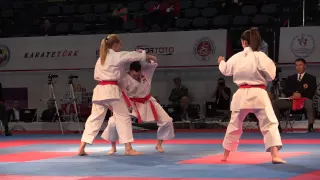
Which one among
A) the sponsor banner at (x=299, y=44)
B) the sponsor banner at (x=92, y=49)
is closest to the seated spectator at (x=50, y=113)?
the sponsor banner at (x=92, y=49)

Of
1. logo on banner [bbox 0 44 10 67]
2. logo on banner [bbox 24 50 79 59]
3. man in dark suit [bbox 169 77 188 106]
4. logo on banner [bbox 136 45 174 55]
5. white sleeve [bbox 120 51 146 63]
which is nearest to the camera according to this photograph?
white sleeve [bbox 120 51 146 63]

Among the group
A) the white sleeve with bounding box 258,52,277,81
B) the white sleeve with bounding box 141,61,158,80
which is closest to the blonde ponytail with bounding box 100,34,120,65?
the white sleeve with bounding box 141,61,158,80

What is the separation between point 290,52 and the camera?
1466 centimetres

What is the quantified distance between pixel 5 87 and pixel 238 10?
8.38 metres

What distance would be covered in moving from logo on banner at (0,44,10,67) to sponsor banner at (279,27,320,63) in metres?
8.82

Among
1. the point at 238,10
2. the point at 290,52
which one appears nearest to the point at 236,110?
the point at 290,52

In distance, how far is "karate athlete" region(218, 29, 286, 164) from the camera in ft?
20.7

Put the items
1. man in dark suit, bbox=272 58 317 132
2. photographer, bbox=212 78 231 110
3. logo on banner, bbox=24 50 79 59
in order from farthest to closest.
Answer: logo on banner, bbox=24 50 79 59 < photographer, bbox=212 78 231 110 < man in dark suit, bbox=272 58 317 132

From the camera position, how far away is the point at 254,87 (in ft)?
21.0

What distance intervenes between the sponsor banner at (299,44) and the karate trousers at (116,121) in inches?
Result: 321

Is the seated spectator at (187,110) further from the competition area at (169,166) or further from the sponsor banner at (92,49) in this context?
the competition area at (169,166)

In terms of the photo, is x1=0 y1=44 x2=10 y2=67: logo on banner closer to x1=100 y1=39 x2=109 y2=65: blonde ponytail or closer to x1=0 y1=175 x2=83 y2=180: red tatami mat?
A: x1=100 y1=39 x2=109 y2=65: blonde ponytail

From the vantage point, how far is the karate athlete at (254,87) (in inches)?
248

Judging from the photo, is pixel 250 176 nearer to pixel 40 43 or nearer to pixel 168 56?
pixel 168 56
